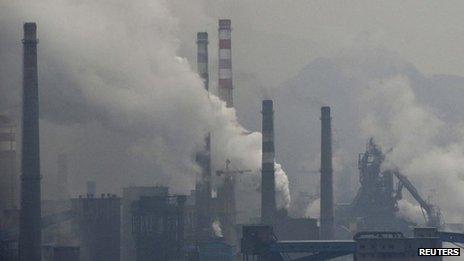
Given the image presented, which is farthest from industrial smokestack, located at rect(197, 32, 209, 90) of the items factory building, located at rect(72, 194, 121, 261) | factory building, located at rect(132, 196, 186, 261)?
factory building, located at rect(132, 196, 186, 261)

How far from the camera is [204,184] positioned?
4641 inches

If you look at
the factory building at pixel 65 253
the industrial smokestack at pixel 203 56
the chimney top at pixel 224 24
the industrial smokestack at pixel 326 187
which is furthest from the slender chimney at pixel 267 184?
the factory building at pixel 65 253

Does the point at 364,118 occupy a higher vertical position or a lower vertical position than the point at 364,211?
higher

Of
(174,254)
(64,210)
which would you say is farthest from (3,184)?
(174,254)

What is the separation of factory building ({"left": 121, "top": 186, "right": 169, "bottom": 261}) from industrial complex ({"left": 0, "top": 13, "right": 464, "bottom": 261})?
14 centimetres

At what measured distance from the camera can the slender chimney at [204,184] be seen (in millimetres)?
115312

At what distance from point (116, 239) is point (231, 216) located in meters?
10.1

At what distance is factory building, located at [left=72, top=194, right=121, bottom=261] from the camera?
4451 inches

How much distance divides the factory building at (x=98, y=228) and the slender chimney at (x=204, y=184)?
23.2 ft

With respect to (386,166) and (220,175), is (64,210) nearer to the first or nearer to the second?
(220,175)

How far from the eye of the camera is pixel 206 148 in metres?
115

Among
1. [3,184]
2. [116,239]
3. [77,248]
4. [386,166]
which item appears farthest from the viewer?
[386,166]

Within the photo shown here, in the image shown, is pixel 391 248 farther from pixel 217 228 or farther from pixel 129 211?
pixel 129 211

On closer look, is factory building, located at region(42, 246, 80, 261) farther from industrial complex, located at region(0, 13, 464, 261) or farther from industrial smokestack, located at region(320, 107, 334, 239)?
industrial smokestack, located at region(320, 107, 334, 239)
